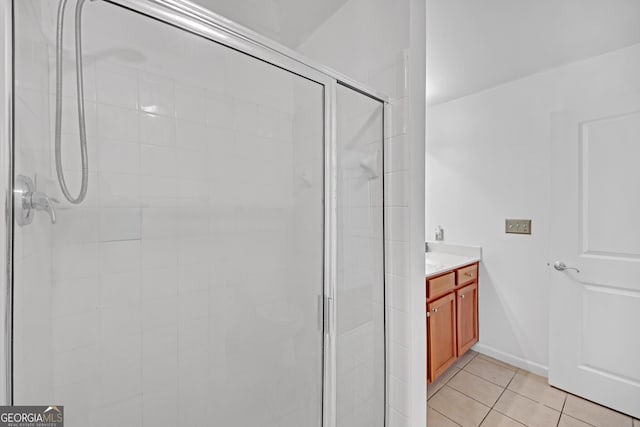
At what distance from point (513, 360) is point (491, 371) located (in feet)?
0.80

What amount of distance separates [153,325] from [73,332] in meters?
0.17

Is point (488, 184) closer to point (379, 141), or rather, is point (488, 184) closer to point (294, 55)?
point (379, 141)

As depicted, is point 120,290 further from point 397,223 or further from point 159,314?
point 397,223

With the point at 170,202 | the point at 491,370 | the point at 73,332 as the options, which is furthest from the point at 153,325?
the point at 491,370

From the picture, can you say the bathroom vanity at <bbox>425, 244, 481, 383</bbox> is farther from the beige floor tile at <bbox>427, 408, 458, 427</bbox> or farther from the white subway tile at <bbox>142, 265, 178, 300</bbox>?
the white subway tile at <bbox>142, 265, 178, 300</bbox>

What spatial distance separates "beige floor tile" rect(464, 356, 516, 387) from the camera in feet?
6.98

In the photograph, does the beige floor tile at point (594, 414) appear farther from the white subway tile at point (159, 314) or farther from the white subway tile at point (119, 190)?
the white subway tile at point (119, 190)

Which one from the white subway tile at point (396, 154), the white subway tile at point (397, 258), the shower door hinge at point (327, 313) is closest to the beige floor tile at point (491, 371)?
the white subway tile at point (397, 258)

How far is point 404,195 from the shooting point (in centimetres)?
116

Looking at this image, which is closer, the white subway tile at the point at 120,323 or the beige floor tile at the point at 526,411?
the white subway tile at the point at 120,323

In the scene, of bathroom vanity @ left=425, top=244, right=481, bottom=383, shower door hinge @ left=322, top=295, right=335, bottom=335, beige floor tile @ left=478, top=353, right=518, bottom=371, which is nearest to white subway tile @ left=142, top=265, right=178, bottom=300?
shower door hinge @ left=322, top=295, right=335, bottom=335

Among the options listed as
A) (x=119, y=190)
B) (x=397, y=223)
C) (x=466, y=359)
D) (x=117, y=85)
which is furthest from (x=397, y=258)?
(x=466, y=359)

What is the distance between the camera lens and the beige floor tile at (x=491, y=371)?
2.13m

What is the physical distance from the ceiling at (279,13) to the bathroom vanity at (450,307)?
165 cm
